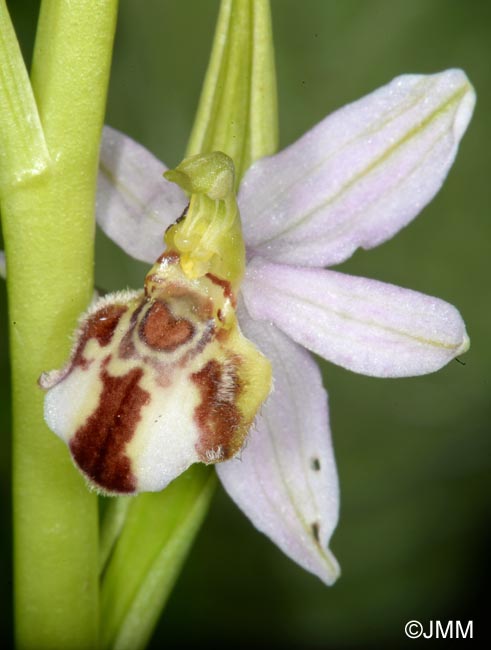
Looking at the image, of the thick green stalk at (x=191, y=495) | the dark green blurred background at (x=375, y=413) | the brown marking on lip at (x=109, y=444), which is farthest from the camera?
the dark green blurred background at (x=375, y=413)

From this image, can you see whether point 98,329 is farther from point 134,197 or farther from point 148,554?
point 148,554

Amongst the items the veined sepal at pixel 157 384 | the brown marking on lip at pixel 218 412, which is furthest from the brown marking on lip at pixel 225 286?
the brown marking on lip at pixel 218 412

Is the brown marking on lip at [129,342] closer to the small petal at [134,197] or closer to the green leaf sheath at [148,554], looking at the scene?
the small petal at [134,197]

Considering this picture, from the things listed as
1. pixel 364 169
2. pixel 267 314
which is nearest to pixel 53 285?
pixel 267 314

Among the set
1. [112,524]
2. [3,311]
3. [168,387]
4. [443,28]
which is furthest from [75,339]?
[443,28]

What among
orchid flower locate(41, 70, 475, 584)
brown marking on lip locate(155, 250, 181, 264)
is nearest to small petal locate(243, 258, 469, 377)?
orchid flower locate(41, 70, 475, 584)

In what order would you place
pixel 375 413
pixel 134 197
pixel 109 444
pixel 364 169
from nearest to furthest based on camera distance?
pixel 109 444
pixel 364 169
pixel 134 197
pixel 375 413
